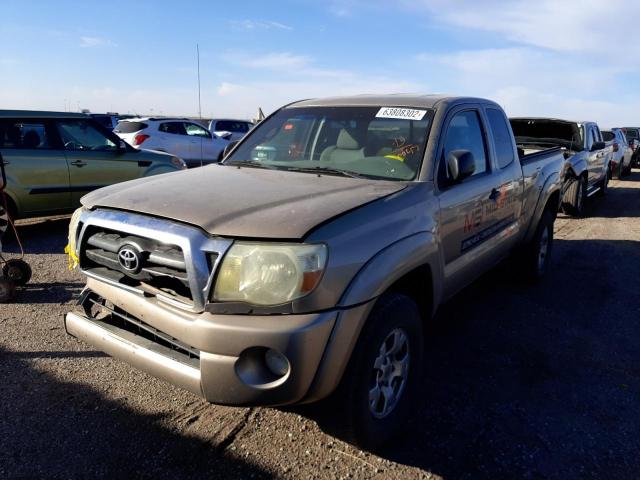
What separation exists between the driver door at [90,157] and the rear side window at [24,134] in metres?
0.24

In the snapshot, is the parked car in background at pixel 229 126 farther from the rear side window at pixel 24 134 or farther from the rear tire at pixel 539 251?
the rear tire at pixel 539 251

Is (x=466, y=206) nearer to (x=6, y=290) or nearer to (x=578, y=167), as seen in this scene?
(x=6, y=290)

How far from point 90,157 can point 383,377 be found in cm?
631

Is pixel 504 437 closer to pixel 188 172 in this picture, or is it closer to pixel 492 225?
pixel 492 225

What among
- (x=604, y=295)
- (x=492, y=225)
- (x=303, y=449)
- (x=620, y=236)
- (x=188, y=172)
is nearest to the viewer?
(x=303, y=449)

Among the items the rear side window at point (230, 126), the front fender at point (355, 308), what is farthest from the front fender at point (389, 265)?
the rear side window at point (230, 126)

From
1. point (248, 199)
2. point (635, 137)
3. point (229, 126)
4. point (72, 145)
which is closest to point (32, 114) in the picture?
point (72, 145)

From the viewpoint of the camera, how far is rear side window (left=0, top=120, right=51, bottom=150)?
22.3 feet

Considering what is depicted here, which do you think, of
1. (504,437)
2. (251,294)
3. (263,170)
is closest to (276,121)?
(263,170)

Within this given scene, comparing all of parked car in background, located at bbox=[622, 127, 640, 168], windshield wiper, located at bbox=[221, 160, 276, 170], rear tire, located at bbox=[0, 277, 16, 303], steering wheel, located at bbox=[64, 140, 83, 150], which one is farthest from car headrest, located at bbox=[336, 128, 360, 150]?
parked car in background, located at bbox=[622, 127, 640, 168]

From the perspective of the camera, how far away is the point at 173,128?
1541cm

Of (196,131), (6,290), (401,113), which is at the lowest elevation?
(6,290)

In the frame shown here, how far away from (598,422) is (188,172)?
2.98 metres

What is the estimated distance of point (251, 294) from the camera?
2232 mm
